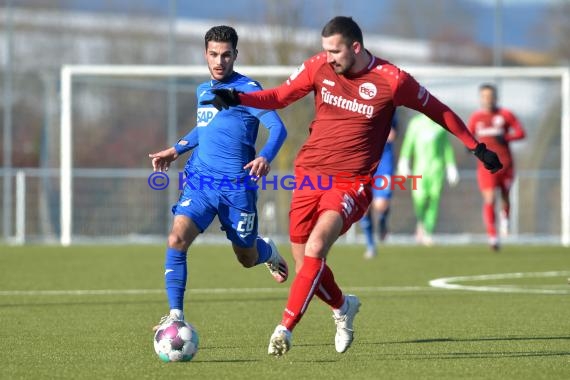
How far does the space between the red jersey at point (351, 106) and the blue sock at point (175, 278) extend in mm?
1019

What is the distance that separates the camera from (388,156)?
57.6ft

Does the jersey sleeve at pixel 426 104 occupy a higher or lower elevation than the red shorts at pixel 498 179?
higher

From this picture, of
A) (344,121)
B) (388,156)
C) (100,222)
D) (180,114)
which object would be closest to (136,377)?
(344,121)

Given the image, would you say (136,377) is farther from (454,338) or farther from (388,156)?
(388,156)

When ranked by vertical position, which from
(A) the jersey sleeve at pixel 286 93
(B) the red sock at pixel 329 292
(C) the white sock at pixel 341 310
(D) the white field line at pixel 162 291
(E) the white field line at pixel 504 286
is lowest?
(D) the white field line at pixel 162 291

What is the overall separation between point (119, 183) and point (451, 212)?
6.52 m

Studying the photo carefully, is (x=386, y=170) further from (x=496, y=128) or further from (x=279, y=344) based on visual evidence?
(x=279, y=344)

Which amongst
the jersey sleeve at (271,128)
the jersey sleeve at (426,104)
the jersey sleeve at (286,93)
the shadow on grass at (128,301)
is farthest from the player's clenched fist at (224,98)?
the shadow on grass at (128,301)

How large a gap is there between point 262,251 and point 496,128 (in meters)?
9.48

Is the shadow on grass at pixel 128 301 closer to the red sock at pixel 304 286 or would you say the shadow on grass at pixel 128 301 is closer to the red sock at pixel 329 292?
the red sock at pixel 329 292

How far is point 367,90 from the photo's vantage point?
7395mm

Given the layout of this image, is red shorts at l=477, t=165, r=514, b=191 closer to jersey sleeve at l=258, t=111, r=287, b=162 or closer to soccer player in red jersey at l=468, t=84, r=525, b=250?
soccer player in red jersey at l=468, t=84, r=525, b=250

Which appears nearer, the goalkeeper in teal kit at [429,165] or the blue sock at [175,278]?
the blue sock at [175,278]

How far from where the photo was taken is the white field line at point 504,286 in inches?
465
